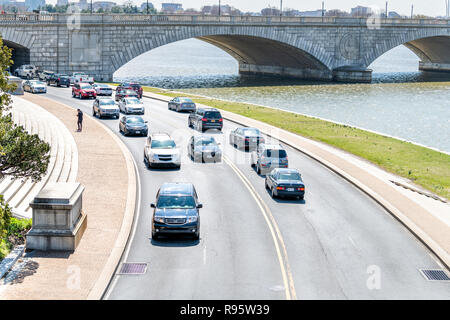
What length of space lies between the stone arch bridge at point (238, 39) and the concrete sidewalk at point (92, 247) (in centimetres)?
4972

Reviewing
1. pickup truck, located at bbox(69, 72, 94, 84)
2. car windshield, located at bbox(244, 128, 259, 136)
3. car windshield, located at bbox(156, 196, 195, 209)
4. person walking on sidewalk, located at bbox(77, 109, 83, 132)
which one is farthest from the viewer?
pickup truck, located at bbox(69, 72, 94, 84)

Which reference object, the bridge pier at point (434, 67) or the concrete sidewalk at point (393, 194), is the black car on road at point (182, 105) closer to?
the concrete sidewalk at point (393, 194)

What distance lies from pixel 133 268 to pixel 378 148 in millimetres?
29389

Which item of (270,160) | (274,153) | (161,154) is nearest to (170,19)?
(161,154)

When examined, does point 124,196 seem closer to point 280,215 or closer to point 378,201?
point 280,215

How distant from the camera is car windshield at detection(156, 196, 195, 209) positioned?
25.3 m

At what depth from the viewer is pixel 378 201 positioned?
31484 millimetres

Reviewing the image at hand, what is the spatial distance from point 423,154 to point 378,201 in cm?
1534

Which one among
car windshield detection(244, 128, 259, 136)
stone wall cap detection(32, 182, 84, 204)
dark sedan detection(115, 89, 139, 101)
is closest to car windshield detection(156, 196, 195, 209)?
stone wall cap detection(32, 182, 84, 204)

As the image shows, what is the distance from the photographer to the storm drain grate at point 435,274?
71.4ft

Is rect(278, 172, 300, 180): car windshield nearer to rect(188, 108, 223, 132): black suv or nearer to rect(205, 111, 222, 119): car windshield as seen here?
rect(188, 108, 223, 132): black suv

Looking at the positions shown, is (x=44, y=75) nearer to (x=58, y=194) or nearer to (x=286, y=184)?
(x=286, y=184)

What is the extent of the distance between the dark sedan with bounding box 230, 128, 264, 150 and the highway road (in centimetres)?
852
